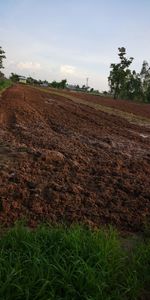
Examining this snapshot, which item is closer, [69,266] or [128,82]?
[69,266]

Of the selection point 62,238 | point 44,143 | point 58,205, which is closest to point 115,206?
point 58,205

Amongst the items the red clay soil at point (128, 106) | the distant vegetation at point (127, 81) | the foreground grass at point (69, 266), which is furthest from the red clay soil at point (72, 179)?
the distant vegetation at point (127, 81)

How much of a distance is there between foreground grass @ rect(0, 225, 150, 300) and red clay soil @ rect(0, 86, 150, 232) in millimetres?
737

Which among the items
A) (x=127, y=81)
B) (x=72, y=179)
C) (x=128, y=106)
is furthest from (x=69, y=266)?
(x=127, y=81)

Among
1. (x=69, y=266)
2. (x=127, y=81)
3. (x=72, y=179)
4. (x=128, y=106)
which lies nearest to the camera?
(x=69, y=266)

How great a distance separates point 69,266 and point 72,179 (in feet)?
9.81

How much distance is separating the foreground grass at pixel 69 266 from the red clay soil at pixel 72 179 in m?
0.74

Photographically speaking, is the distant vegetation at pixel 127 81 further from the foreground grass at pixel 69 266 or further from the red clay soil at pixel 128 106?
the foreground grass at pixel 69 266

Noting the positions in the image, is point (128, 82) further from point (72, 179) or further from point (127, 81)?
point (72, 179)

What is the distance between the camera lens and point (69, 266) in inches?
125

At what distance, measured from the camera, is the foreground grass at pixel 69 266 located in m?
2.95

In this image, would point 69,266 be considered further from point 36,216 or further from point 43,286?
point 36,216

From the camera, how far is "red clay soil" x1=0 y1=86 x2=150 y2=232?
4.75 meters

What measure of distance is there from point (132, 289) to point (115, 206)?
6.57ft
